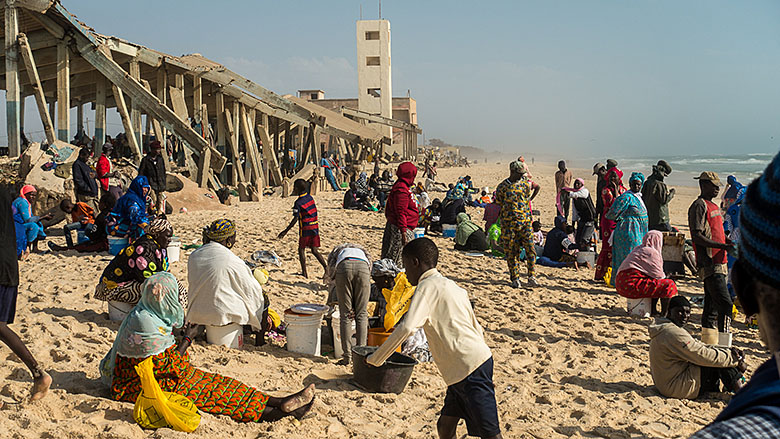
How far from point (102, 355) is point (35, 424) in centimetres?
141

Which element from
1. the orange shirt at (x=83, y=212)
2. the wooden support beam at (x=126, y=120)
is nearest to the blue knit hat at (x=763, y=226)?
the orange shirt at (x=83, y=212)

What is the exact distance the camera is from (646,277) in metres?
6.95

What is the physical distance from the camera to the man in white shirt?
3189mm

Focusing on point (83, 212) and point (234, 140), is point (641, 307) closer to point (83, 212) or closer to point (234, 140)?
point (83, 212)

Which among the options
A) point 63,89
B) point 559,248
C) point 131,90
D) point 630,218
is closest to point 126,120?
point 131,90

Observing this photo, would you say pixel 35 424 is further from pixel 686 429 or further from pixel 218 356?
pixel 686 429

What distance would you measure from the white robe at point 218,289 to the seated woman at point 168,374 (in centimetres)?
106

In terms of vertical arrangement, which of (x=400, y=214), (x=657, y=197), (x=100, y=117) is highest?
(x=100, y=117)

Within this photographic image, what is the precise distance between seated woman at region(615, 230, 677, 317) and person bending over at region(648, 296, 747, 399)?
2136 mm

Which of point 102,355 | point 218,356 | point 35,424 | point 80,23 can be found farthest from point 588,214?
point 80,23

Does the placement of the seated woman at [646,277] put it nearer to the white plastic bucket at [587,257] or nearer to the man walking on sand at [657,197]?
the man walking on sand at [657,197]

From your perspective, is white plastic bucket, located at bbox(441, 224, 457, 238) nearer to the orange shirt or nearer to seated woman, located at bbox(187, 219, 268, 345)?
the orange shirt

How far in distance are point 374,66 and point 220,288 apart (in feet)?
123

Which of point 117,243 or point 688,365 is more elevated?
point 117,243
